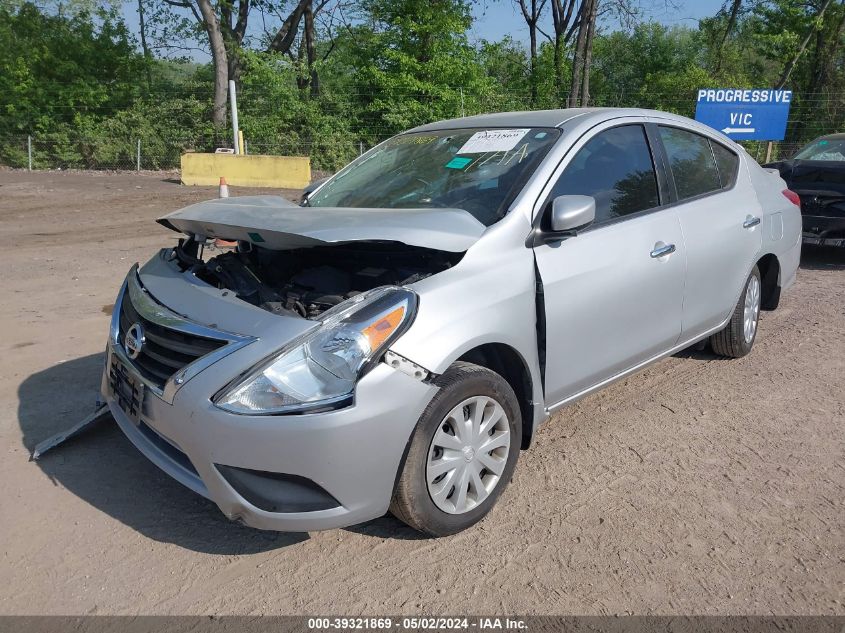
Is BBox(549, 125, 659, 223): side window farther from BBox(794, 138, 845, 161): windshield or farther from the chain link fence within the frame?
the chain link fence

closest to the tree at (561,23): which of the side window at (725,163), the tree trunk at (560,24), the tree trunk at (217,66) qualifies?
the tree trunk at (560,24)

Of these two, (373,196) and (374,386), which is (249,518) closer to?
(374,386)

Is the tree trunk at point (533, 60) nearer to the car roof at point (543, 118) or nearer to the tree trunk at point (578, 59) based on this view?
the tree trunk at point (578, 59)

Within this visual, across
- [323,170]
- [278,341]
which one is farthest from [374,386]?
[323,170]

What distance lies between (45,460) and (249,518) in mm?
1627

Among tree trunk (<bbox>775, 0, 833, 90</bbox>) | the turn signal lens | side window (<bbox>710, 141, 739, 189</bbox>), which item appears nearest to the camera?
the turn signal lens

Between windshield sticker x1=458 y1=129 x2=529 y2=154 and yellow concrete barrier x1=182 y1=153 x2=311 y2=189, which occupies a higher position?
windshield sticker x1=458 y1=129 x2=529 y2=154

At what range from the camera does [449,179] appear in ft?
12.1

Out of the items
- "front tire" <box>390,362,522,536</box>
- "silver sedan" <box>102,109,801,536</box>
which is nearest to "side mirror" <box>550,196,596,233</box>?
"silver sedan" <box>102,109,801,536</box>

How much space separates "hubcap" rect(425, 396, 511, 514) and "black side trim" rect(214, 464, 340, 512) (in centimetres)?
48

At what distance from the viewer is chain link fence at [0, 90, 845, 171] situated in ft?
72.7

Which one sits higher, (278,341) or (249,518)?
(278,341)

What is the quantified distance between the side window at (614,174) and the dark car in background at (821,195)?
5.10 meters

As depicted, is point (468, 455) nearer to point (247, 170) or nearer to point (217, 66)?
point (247, 170)
